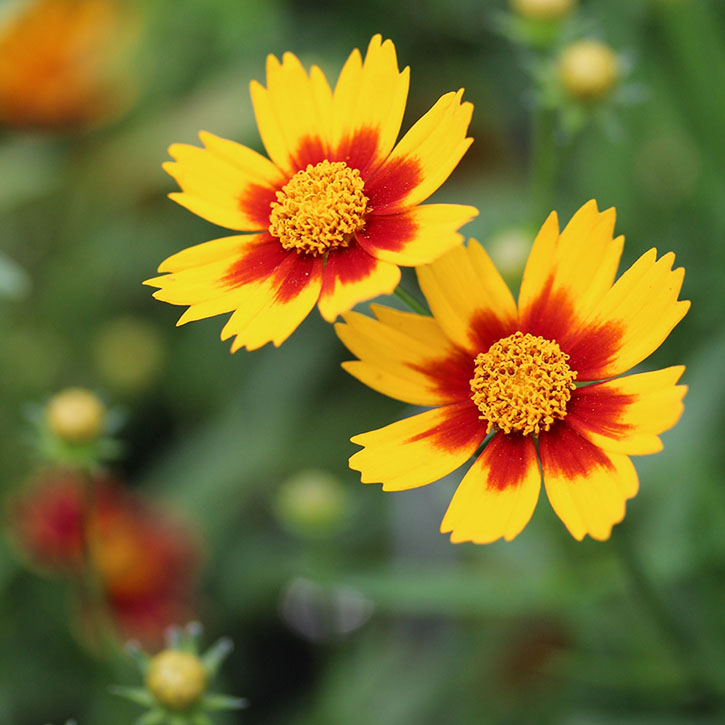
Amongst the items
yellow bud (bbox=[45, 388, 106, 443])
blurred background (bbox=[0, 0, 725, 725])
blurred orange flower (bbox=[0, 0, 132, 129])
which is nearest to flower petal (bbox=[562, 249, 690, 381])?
blurred background (bbox=[0, 0, 725, 725])

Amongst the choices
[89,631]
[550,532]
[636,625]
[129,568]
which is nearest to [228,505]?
[129,568]

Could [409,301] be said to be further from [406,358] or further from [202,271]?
[202,271]

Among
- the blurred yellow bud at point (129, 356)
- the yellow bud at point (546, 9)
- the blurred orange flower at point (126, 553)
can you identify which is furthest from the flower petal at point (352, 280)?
the blurred yellow bud at point (129, 356)

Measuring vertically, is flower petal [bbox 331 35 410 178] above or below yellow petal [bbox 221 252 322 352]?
above

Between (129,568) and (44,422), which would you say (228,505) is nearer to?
(129,568)

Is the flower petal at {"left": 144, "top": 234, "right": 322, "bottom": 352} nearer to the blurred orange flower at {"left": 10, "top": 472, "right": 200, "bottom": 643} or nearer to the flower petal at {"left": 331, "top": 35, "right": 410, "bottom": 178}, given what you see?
the flower petal at {"left": 331, "top": 35, "right": 410, "bottom": 178}

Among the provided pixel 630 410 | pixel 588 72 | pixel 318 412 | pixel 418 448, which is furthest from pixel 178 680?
pixel 318 412
